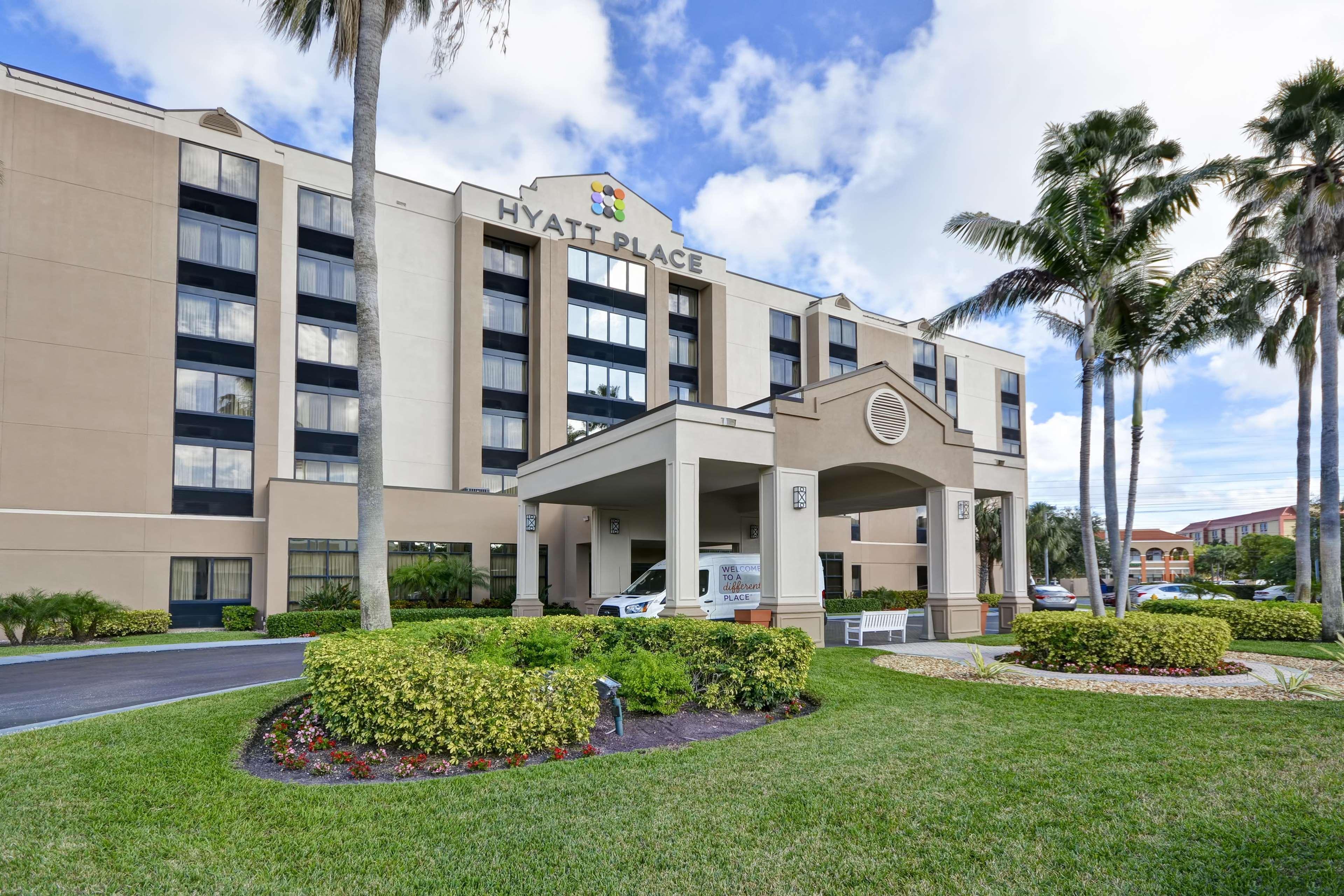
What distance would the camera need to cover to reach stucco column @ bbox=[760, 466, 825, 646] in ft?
52.7

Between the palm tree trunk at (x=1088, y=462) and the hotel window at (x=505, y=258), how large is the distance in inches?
943

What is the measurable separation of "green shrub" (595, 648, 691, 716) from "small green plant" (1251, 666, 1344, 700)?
7433mm

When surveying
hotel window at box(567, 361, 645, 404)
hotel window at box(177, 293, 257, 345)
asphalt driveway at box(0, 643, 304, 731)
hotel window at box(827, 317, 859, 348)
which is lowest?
asphalt driveway at box(0, 643, 304, 731)

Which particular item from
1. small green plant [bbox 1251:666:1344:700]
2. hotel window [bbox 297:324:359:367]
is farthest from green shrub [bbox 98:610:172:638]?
small green plant [bbox 1251:666:1344:700]

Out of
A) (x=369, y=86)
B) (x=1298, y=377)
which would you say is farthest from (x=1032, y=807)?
(x=1298, y=377)

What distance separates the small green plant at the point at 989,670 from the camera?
1219 centimetres

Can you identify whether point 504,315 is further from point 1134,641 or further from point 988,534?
point 988,534

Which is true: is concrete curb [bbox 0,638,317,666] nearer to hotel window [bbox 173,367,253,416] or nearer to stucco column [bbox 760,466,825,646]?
hotel window [bbox 173,367,253,416]

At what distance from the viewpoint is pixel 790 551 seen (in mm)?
16328

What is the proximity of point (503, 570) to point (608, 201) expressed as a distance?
17.3 metres

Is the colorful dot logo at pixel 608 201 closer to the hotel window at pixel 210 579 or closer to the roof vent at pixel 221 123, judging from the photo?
the roof vent at pixel 221 123

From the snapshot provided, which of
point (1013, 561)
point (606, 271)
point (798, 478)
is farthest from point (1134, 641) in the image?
point (606, 271)

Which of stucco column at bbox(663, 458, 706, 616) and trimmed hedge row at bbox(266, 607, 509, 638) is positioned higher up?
stucco column at bbox(663, 458, 706, 616)

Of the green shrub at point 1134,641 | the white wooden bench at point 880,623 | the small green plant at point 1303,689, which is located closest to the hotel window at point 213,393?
the white wooden bench at point 880,623
